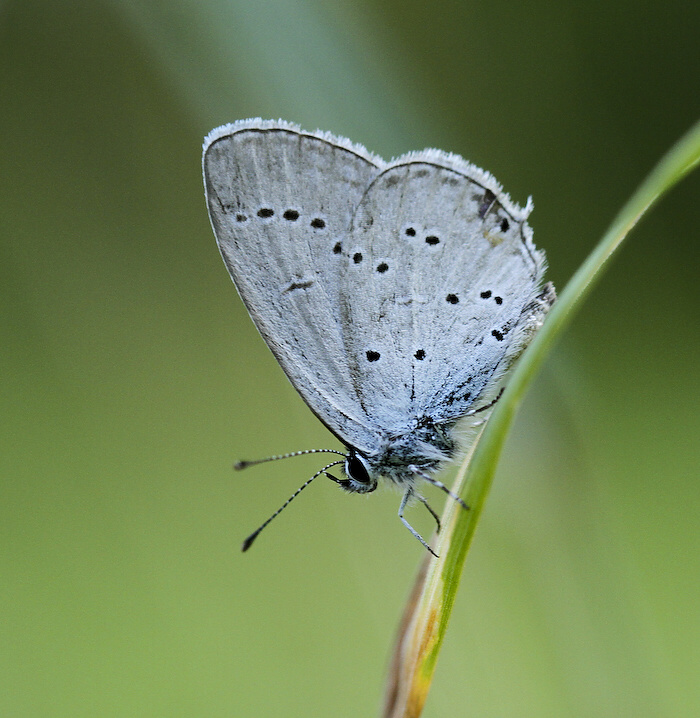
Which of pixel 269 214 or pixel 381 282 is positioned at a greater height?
pixel 269 214

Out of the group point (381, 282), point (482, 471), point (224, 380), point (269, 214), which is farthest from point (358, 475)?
point (224, 380)

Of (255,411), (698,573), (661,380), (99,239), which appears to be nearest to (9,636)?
(255,411)

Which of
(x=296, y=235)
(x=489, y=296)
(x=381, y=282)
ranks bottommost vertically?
(x=489, y=296)

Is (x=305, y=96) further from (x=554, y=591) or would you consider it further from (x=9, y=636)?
(x=9, y=636)

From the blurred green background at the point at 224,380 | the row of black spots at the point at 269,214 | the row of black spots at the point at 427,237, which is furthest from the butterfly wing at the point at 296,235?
the blurred green background at the point at 224,380

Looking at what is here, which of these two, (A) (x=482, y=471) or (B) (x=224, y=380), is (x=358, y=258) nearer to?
(A) (x=482, y=471)

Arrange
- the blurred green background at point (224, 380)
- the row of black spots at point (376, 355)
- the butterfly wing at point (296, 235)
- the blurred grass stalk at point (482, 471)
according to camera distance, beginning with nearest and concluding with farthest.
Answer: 1. the blurred grass stalk at point (482, 471)
2. the butterfly wing at point (296, 235)
3. the row of black spots at point (376, 355)
4. the blurred green background at point (224, 380)

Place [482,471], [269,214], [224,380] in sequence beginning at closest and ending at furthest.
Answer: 1. [482,471]
2. [269,214]
3. [224,380]

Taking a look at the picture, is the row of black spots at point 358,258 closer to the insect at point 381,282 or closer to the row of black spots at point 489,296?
the insect at point 381,282
